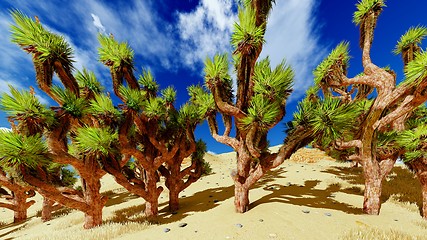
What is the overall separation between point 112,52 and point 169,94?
8.23ft

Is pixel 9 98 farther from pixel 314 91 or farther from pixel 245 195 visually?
pixel 314 91

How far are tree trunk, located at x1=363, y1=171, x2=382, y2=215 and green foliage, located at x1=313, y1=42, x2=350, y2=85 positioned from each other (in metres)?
3.36

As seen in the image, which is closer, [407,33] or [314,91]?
[407,33]

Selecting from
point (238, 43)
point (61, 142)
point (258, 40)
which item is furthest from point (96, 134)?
point (258, 40)

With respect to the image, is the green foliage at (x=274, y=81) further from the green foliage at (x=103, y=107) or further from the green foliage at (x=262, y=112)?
the green foliage at (x=103, y=107)

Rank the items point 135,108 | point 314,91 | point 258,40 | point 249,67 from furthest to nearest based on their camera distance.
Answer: point 314,91, point 135,108, point 249,67, point 258,40

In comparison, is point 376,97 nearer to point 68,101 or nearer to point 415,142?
point 415,142

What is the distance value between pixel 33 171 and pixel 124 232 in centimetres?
313

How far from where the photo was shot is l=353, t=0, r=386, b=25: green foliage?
5543mm

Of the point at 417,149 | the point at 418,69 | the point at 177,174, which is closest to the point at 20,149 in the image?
the point at 177,174

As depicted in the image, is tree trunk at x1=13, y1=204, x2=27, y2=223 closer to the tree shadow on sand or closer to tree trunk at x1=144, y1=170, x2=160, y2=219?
tree trunk at x1=144, y1=170, x2=160, y2=219

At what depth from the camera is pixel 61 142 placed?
16.6 ft

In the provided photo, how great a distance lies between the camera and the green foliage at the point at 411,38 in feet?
21.0

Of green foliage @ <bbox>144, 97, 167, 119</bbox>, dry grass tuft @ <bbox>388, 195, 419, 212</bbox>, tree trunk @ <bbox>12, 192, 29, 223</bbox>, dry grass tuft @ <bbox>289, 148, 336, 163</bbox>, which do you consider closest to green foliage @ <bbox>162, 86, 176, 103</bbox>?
green foliage @ <bbox>144, 97, 167, 119</bbox>
